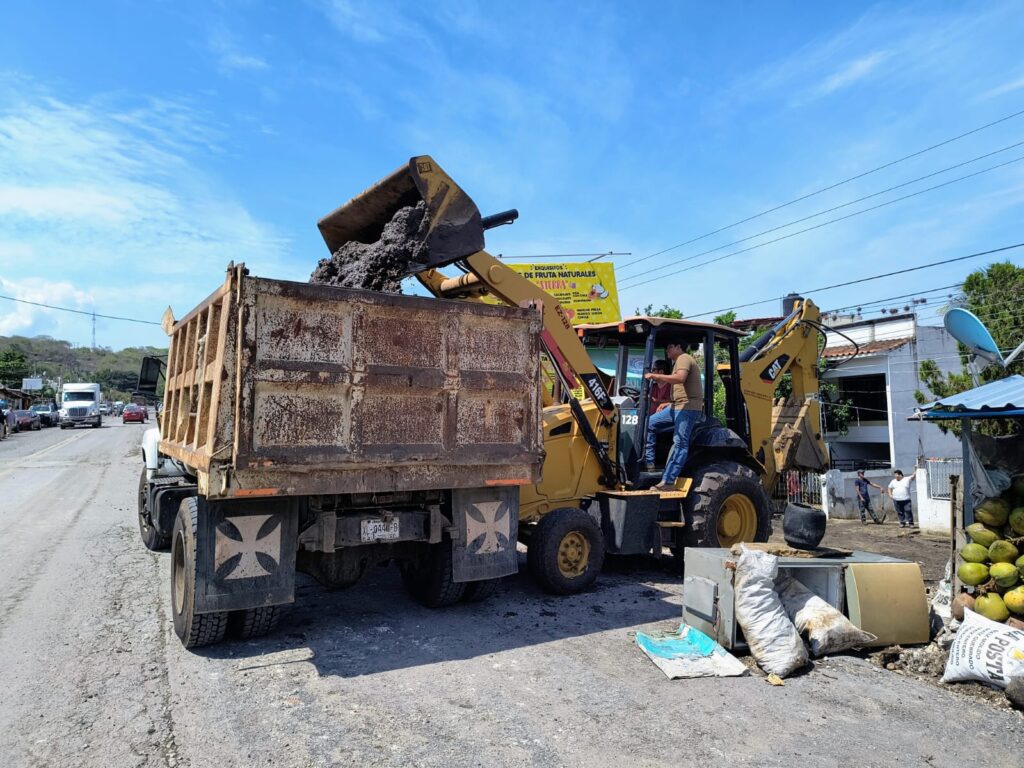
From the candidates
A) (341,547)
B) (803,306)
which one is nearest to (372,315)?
(341,547)

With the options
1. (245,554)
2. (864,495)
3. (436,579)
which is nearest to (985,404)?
(436,579)

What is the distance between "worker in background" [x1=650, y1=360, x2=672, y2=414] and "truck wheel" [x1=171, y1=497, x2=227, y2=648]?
4641 mm

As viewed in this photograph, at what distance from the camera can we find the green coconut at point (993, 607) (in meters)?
5.06

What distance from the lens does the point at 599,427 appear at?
290 inches

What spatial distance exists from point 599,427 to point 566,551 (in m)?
1.39

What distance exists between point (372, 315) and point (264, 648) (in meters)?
2.50

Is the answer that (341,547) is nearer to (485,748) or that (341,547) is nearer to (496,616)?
(496,616)

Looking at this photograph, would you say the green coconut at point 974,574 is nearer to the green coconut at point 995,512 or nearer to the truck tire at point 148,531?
the green coconut at point 995,512

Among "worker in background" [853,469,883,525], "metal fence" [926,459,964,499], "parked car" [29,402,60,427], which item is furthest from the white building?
"parked car" [29,402,60,427]

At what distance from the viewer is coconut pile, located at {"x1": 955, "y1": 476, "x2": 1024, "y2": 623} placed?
16.7 feet

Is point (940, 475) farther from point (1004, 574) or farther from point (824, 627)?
point (824, 627)

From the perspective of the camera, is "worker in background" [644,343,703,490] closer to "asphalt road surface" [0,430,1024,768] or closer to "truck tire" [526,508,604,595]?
"truck tire" [526,508,604,595]

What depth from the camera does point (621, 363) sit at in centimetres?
808

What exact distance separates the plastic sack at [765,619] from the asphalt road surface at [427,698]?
15 cm
